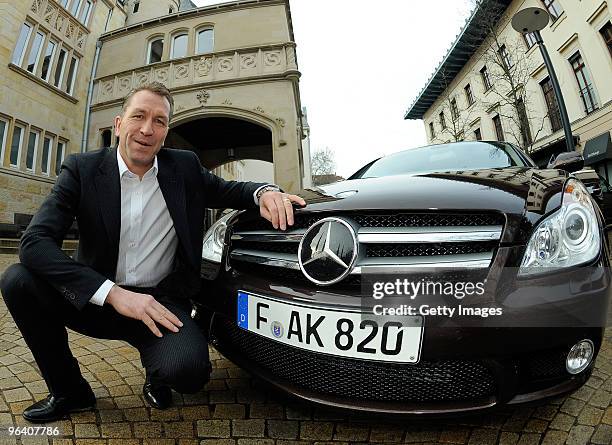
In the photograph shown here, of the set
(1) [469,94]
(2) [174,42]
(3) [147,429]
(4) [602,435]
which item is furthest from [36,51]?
(1) [469,94]

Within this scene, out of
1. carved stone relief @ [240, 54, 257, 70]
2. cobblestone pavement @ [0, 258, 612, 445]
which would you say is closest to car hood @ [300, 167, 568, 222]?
cobblestone pavement @ [0, 258, 612, 445]

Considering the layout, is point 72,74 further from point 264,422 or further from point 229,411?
point 264,422

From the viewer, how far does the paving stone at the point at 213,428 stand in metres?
1.20

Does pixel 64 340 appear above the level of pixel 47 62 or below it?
below

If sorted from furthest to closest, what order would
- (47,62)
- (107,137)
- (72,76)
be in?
(107,137) < (72,76) < (47,62)

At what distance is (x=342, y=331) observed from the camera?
1.03 metres

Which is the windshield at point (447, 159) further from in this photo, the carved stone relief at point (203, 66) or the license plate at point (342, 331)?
the carved stone relief at point (203, 66)

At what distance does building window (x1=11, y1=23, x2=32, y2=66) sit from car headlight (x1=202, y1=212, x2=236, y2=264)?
43.6 feet

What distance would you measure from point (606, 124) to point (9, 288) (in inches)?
597

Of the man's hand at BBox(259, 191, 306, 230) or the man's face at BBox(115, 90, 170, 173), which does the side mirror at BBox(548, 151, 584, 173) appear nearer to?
the man's hand at BBox(259, 191, 306, 230)

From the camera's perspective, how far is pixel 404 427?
1186mm

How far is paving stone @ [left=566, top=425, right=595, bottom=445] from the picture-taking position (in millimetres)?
1064

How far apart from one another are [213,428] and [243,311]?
1.41 ft

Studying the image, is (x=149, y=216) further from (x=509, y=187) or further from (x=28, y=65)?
(x=28, y=65)
